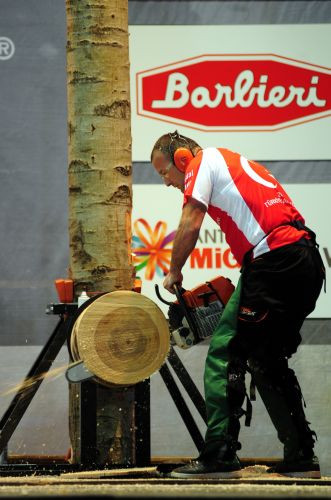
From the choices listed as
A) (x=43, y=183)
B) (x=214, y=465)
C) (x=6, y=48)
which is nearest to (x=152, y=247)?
(x=43, y=183)

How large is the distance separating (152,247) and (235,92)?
→ 108cm

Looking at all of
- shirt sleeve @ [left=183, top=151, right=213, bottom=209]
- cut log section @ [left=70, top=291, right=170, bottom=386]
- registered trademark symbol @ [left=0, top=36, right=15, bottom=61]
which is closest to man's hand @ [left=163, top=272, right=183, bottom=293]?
cut log section @ [left=70, top=291, right=170, bottom=386]

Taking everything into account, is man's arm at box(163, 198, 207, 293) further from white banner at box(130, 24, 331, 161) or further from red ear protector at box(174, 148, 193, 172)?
white banner at box(130, 24, 331, 161)

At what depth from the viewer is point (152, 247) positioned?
Answer: 6.71 metres

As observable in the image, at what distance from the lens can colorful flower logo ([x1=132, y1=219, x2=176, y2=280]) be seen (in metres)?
6.70

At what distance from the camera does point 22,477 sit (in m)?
4.72

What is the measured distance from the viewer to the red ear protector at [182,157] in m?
4.93

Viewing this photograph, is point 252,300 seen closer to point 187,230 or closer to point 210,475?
point 187,230

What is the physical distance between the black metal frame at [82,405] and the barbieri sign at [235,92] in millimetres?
2073

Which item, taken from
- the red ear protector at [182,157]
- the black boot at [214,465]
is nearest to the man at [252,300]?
the black boot at [214,465]

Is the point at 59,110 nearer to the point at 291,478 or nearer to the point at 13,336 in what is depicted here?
the point at 13,336

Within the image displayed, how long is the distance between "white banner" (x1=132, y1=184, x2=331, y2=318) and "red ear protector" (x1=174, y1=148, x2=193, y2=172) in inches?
68.4

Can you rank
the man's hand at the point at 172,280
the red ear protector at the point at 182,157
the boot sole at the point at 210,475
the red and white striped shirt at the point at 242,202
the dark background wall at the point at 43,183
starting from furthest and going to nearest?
the dark background wall at the point at 43,183 < the red ear protector at the point at 182,157 < the man's hand at the point at 172,280 < the red and white striped shirt at the point at 242,202 < the boot sole at the point at 210,475

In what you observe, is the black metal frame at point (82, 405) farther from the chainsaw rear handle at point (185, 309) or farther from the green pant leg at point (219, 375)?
the green pant leg at point (219, 375)
